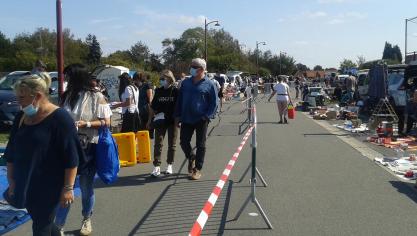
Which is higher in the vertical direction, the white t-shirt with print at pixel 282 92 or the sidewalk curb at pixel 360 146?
the white t-shirt with print at pixel 282 92

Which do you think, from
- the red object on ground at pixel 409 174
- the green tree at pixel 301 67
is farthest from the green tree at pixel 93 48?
the red object on ground at pixel 409 174

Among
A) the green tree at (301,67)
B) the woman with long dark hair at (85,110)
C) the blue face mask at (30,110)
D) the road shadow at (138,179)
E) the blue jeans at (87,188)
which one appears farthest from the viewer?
the green tree at (301,67)

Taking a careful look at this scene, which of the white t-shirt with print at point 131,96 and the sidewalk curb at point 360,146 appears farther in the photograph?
the sidewalk curb at point 360,146

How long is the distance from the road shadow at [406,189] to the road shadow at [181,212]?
8.46 ft

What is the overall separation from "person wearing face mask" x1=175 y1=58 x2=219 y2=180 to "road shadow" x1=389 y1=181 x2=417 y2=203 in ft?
10.1

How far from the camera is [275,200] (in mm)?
6785

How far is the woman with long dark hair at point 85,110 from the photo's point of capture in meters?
5.03

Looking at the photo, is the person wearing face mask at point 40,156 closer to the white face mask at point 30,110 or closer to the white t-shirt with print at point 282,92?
the white face mask at point 30,110

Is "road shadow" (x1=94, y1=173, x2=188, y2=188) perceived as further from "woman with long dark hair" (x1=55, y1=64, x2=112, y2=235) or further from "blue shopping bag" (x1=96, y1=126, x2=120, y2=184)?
"blue shopping bag" (x1=96, y1=126, x2=120, y2=184)

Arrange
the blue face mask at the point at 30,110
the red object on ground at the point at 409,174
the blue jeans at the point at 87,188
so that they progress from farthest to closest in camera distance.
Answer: the red object on ground at the point at 409,174, the blue jeans at the point at 87,188, the blue face mask at the point at 30,110

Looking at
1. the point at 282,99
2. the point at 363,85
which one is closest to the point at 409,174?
the point at 282,99

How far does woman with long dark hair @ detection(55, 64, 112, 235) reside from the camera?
503 cm

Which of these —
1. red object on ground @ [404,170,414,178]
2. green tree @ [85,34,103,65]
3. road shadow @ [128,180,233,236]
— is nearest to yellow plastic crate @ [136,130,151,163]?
road shadow @ [128,180,233,236]

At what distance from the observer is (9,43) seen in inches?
3253
